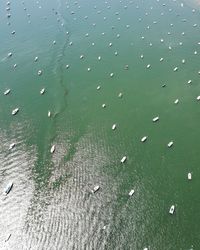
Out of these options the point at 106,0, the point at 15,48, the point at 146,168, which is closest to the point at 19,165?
the point at 146,168

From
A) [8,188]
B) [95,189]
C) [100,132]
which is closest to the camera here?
[95,189]

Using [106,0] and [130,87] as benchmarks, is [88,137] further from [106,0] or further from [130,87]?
[106,0]

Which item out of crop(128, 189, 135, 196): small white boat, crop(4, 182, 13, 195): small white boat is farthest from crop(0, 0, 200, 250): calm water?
crop(4, 182, 13, 195): small white boat

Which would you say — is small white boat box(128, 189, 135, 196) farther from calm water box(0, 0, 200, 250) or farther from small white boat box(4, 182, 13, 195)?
small white boat box(4, 182, 13, 195)

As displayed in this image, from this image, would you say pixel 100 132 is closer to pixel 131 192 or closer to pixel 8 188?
pixel 131 192

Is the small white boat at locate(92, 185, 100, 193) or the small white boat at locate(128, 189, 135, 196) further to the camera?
the small white boat at locate(92, 185, 100, 193)

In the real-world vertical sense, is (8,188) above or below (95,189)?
above

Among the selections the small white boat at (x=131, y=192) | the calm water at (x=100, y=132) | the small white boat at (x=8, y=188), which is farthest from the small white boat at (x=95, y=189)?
the small white boat at (x=8, y=188)

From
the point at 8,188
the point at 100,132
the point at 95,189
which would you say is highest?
the point at 8,188

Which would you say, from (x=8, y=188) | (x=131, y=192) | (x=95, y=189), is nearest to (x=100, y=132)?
(x=95, y=189)

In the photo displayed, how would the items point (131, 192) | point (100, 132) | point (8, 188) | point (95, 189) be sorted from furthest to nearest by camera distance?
1. point (100, 132)
2. point (8, 188)
3. point (95, 189)
4. point (131, 192)
